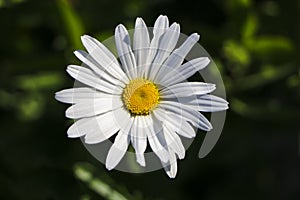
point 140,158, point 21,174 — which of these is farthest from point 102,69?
point 21,174

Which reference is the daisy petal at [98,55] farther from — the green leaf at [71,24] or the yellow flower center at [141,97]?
the green leaf at [71,24]

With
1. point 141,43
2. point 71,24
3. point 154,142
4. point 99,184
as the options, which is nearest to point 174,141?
point 154,142

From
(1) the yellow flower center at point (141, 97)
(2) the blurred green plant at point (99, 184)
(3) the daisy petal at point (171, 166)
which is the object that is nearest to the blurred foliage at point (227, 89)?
(2) the blurred green plant at point (99, 184)

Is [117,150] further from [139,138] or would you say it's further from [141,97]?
[141,97]

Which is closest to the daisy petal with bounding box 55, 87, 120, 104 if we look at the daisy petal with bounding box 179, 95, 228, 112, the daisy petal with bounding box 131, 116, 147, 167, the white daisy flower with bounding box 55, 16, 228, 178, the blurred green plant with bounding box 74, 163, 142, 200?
the white daisy flower with bounding box 55, 16, 228, 178

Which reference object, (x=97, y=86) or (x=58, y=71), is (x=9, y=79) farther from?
(x=97, y=86)

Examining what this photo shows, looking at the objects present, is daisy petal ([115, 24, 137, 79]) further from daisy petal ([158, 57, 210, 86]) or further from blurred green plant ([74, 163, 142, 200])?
blurred green plant ([74, 163, 142, 200])
